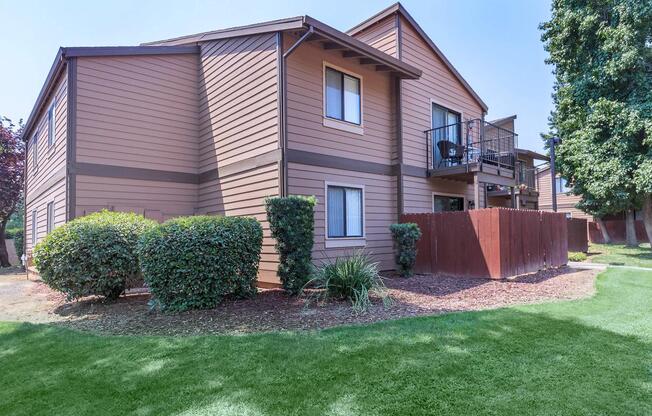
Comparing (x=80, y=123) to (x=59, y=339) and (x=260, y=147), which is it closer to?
(x=260, y=147)

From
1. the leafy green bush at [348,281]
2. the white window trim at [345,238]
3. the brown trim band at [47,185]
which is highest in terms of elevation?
the brown trim band at [47,185]

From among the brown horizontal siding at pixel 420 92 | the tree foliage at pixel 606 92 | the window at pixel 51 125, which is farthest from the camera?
the tree foliage at pixel 606 92

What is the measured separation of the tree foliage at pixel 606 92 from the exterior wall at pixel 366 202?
9979 mm

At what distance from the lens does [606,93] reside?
15.6 meters

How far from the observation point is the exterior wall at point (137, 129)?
9461 mm

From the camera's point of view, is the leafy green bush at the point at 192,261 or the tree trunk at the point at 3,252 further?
the tree trunk at the point at 3,252

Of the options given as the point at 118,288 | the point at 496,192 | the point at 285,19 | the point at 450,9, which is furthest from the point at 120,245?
the point at 496,192

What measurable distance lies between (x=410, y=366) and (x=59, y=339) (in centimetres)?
438

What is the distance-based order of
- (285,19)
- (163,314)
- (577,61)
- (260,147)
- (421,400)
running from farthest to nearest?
(577,61) → (260,147) → (285,19) → (163,314) → (421,400)

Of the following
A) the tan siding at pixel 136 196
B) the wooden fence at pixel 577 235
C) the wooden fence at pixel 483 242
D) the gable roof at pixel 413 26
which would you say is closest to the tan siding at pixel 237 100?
the tan siding at pixel 136 196

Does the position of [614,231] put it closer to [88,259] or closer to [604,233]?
[604,233]

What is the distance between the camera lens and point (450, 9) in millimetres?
13305

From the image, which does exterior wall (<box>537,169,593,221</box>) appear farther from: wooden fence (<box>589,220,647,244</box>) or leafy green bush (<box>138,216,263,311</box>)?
leafy green bush (<box>138,216,263,311</box>)

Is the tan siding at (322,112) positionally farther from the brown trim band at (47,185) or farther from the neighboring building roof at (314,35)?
the brown trim band at (47,185)
